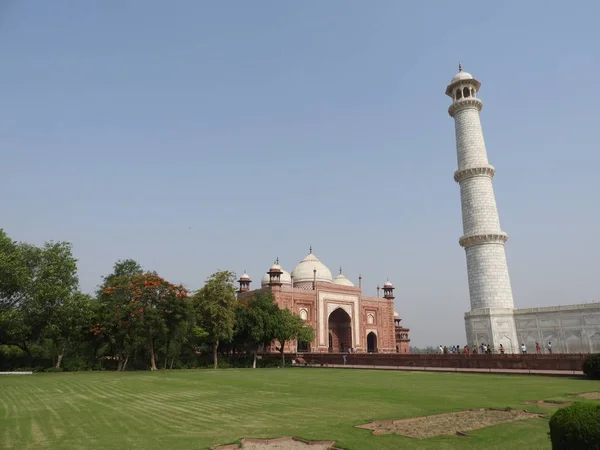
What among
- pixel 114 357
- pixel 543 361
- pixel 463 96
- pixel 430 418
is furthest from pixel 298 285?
pixel 430 418

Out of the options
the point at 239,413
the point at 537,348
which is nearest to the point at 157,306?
the point at 239,413

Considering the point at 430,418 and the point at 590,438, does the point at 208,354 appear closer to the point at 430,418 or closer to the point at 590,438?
the point at 430,418

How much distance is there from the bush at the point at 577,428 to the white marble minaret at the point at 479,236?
30.4 meters

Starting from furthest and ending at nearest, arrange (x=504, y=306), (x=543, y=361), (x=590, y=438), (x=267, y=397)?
(x=504, y=306) → (x=543, y=361) → (x=267, y=397) → (x=590, y=438)

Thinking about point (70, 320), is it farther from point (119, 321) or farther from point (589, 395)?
point (589, 395)

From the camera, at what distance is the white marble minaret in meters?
33.5

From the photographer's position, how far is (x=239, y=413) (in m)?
11.1

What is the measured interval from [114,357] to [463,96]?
124ft

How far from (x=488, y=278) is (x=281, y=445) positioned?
30466 millimetres

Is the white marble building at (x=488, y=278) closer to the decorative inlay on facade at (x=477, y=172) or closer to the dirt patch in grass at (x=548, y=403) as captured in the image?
the decorative inlay on facade at (x=477, y=172)

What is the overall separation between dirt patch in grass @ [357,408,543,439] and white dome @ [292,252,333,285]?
1757 inches

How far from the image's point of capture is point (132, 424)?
9727 millimetres

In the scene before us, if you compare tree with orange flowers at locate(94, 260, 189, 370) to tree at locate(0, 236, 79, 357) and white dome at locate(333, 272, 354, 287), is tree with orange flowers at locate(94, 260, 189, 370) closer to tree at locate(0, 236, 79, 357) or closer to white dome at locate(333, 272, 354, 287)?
tree at locate(0, 236, 79, 357)

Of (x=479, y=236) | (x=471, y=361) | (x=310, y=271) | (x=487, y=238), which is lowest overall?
(x=471, y=361)
